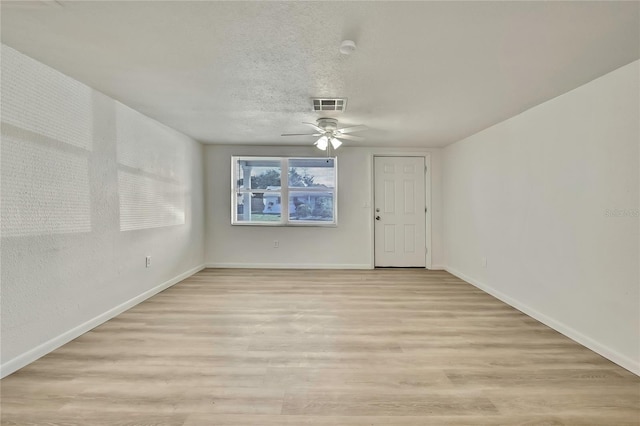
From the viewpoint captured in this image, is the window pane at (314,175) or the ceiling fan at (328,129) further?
the window pane at (314,175)

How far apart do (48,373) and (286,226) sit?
3.51m

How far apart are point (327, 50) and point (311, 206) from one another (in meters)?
3.46

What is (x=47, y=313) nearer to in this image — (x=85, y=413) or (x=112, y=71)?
(x=85, y=413)

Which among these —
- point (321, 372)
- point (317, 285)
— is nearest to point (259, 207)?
point (317, 285)

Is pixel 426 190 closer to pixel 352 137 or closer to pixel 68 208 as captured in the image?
pixel 352 137

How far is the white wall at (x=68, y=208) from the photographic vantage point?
1.92m

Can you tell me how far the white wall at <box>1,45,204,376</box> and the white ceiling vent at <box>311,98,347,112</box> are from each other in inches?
81.4

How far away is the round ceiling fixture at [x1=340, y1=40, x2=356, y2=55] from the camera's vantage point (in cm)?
166

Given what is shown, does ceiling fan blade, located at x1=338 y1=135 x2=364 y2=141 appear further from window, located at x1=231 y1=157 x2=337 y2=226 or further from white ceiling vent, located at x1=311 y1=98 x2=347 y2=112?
white ceiling vent, located at x1=311 y1=98 x2=347 y2=112

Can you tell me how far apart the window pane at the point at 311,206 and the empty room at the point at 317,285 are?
4.85 feet

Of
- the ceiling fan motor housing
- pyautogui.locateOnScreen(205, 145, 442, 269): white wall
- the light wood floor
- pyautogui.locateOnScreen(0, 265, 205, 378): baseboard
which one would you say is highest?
the ceiling fan motor housing

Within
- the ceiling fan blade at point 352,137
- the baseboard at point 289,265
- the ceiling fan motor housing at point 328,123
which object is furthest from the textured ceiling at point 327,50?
the baseboard at point 289,265

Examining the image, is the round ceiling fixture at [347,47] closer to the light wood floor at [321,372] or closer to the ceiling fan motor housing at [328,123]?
the ceiling fan motor housing at [328,123]

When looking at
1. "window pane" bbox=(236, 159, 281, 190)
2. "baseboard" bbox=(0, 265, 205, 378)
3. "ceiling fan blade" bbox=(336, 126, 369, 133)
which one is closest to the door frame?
"ceiling fan blade" bbox=(336, 126, 369, 133)
